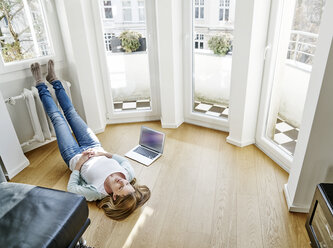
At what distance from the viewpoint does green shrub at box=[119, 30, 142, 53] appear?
264cm

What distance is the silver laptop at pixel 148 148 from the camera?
230cm

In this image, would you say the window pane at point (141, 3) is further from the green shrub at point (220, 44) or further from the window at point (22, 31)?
the window at point (22, 31)

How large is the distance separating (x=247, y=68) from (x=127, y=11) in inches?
52.9

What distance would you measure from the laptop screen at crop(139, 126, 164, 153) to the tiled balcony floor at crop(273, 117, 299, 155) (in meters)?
1.05

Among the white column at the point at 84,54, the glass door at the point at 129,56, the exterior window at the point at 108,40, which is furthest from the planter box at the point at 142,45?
the white column at the point at 84,54

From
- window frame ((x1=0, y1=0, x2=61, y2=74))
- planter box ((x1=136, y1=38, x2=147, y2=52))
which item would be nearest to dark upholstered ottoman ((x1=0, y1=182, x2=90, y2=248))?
window frame ((x1=0, y1=0, x2=61, y2=74))

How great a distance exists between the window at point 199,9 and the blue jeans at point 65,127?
1.51 m

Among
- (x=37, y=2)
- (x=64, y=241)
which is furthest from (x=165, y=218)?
(x=37, y=2)

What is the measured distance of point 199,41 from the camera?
257 centimetres

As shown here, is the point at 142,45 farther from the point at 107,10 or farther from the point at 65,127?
the point at 65,127

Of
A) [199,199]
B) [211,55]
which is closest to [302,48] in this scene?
[211,55]

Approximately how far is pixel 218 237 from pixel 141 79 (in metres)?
1.90

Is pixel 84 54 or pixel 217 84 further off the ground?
pixel 84 54

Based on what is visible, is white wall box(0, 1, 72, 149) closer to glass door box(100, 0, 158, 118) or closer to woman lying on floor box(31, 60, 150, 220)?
woman lying on floor box(31, 60, 150, 220)
